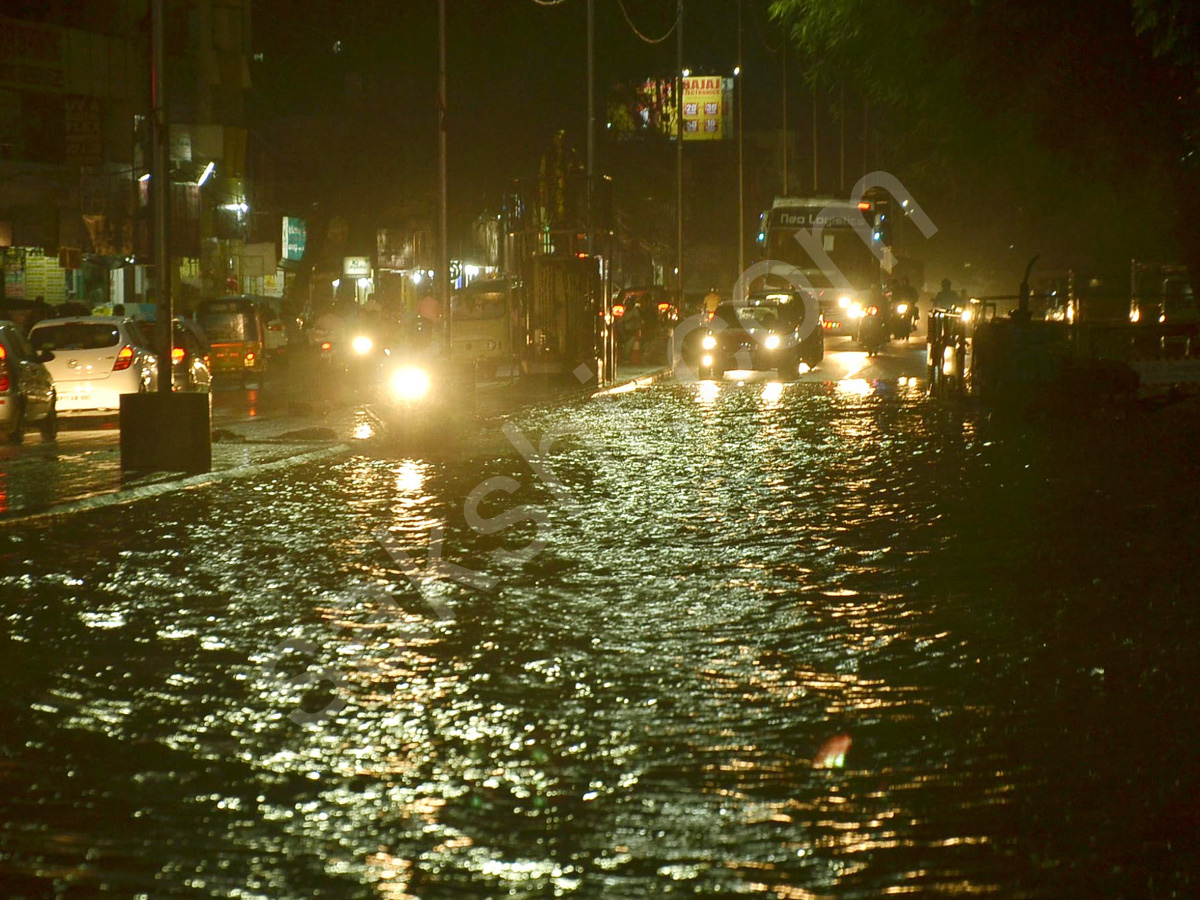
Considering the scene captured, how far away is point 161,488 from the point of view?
16.0m

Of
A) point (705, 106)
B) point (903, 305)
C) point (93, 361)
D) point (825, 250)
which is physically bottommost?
point (93, 361)

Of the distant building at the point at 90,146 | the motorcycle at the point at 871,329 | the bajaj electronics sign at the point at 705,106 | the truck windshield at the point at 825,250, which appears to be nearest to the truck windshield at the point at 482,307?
the distant building at the point at 90,146

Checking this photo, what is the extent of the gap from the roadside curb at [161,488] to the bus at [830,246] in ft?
105

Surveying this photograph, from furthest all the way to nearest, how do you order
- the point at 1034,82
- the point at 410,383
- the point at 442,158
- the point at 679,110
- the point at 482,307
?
the point at 679,110 < the point at 442,158 < the point at 482,307 < the point at 410,383 < the point at 1034,82

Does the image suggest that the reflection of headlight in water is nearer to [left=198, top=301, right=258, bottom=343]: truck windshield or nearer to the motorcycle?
[left=198, top=301, right=258, bottom=343]: truck windshield

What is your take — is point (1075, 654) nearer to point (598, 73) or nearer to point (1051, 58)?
point (1051, 58)

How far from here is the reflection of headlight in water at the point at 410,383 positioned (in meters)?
31.0

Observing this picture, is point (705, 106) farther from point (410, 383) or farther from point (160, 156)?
point (160, 156)

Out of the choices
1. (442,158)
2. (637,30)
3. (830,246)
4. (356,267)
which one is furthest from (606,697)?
(356,267)

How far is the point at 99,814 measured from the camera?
18.7 feet

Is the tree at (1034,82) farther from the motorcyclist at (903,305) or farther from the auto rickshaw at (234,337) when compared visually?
the motorcyclist at (903,305)

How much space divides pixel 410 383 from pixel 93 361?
36.1ft

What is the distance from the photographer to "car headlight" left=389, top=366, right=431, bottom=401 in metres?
31.0

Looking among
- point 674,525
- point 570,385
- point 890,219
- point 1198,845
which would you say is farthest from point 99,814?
point 890,219
